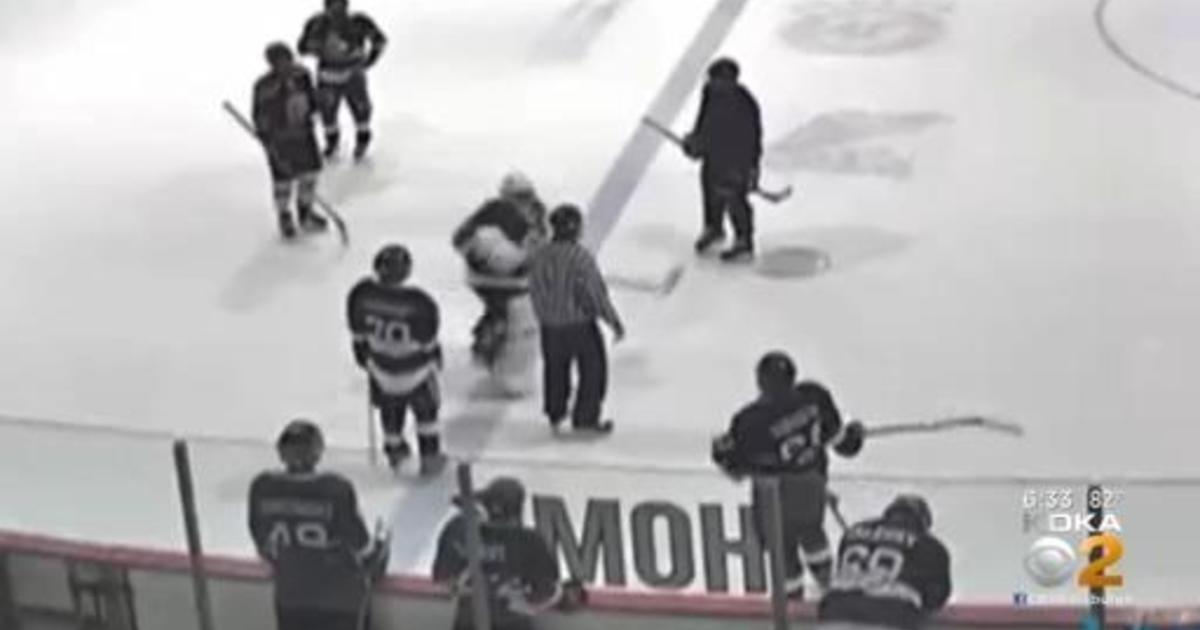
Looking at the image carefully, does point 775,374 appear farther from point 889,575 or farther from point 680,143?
point 680,143

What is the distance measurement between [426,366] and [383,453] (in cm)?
67

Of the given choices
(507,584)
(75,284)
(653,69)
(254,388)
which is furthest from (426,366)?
(653,69)

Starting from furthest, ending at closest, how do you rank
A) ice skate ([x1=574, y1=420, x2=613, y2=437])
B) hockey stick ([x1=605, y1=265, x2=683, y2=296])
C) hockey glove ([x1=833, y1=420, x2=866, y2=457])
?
hockey stick ([x1=605, y1=265, x2=683, y2=296]) < ice skate ([x1=574, y1=420, x2=613, y2=437]) < hockey glove ([x1=833, y1=420, x2=866, y2=457])

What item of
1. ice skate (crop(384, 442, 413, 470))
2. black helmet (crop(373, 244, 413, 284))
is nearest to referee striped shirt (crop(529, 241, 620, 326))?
black helmet (crop(373, 244, 413, 284))

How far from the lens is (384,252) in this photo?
27.1ft

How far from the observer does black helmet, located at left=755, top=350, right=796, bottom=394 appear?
7.05 m

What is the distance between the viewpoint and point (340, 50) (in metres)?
11.2

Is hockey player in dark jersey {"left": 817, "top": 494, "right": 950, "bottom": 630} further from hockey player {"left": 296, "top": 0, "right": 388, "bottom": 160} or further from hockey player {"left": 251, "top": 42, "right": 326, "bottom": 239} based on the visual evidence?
hockey player {"left": 296, "top": 0, "right": 388, "bottom": 160}

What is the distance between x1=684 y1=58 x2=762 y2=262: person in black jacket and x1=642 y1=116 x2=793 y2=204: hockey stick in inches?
6.1

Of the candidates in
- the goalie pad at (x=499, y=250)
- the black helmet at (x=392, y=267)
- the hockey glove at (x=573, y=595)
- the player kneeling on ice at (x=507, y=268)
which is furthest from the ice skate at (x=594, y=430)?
the hockey glove at (x=573, y=595)

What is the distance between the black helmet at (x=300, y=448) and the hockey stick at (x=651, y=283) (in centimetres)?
394

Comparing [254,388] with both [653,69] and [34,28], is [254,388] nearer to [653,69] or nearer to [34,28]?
[653,69]

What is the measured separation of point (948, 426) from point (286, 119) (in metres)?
3.35

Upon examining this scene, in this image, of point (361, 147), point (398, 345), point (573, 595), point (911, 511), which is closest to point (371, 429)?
point (398, 345)
